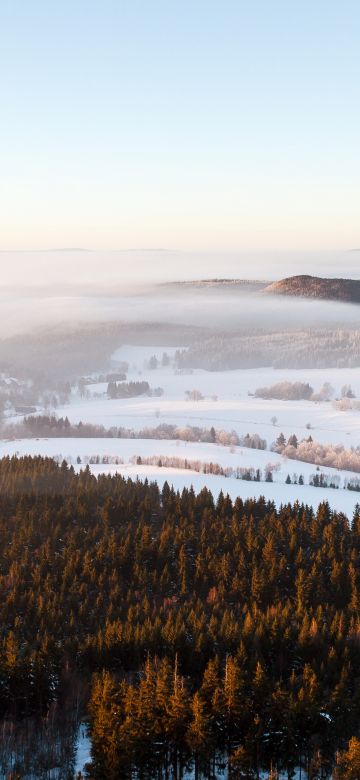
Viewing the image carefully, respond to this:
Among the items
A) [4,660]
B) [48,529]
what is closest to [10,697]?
[4,660]

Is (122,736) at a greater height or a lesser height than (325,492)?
greater

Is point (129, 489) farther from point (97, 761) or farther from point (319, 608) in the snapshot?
point (97, 761)

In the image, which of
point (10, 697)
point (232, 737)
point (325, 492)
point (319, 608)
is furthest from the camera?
point (325, 492)

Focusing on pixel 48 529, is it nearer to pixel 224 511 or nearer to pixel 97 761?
pixel 224 511

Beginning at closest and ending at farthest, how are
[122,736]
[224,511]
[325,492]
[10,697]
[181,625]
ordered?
[122,736]
[10,697]
[181,625]
[224,511]
[325,492]

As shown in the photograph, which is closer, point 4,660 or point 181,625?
point 4,660

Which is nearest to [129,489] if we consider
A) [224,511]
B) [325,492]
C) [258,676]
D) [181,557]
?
[224,511]
